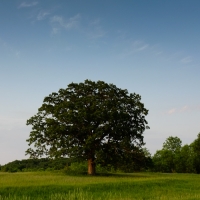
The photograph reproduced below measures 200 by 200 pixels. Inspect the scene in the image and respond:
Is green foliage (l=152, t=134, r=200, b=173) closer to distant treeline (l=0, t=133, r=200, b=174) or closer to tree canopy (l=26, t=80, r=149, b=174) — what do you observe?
distant treeline (l=0, t=133, r=200, b=174)

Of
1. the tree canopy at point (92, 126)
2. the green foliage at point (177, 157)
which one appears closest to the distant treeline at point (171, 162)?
the green foliage at point (177, 157)

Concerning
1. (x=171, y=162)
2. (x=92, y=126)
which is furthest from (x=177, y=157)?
(x=92, y=126)

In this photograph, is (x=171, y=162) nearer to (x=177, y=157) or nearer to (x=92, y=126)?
(x=177, y=157)

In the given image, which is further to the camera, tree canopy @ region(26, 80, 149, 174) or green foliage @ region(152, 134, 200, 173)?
green foliage @ region(152, 134, 200, 173)

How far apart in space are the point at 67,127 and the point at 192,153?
54.1 m

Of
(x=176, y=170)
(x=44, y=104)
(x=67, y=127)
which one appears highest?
(x=44, y=104)

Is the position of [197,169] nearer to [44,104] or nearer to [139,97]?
[139,97]

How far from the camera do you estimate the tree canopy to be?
134 feet

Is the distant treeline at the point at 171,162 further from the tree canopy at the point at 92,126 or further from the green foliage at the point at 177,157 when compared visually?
the tree canopy at the point at 92,126

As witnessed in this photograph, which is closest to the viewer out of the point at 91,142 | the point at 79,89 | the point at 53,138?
the point at 91,142

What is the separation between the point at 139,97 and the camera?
45812 millimetres

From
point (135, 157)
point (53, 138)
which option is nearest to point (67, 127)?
point (53, 138)

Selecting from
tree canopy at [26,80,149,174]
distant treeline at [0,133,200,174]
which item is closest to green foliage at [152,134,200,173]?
distant treeline at [0,133,200,174]

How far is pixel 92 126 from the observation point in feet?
135
